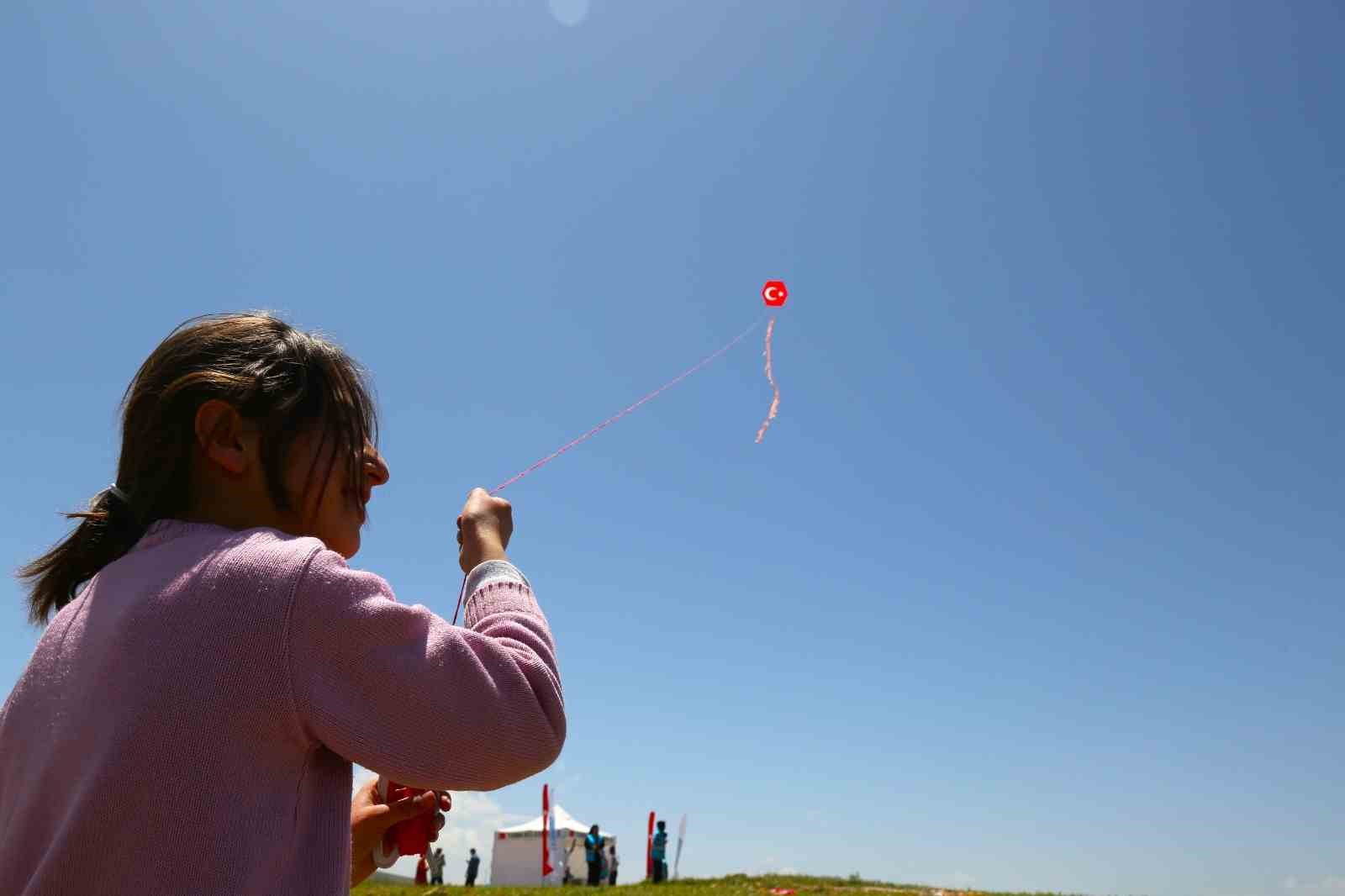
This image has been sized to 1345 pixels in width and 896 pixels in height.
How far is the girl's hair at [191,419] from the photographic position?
63.1 inches

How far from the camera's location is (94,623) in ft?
4.61

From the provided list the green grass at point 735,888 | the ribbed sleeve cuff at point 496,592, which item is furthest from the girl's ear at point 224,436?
the green grass at point 735,888

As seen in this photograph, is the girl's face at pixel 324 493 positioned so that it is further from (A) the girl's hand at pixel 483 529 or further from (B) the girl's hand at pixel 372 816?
(B) the girl's hand at pixel 372 816

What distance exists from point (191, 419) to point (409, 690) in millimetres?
633

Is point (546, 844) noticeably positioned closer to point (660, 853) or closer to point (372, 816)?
point (660, 853)

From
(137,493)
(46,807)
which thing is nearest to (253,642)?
(46,807)

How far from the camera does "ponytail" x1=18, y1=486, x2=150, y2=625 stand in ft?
5.29

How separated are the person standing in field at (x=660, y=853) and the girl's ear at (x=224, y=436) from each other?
2240 centimetres

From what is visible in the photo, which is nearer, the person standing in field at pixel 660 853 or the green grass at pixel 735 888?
the green grass at pixel 735 888

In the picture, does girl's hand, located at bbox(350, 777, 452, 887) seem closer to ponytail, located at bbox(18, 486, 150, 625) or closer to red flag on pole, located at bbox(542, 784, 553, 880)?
ponytail, located at bbox(18, 486, 150, 625)

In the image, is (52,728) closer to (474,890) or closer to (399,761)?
(399,761)

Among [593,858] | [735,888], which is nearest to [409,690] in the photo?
[735,888]

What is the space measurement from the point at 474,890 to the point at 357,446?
14.6 meters

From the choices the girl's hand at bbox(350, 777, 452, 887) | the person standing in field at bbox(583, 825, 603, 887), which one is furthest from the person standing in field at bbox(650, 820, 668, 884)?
the girl's hand at bbox(350, 777, 452, 887)
